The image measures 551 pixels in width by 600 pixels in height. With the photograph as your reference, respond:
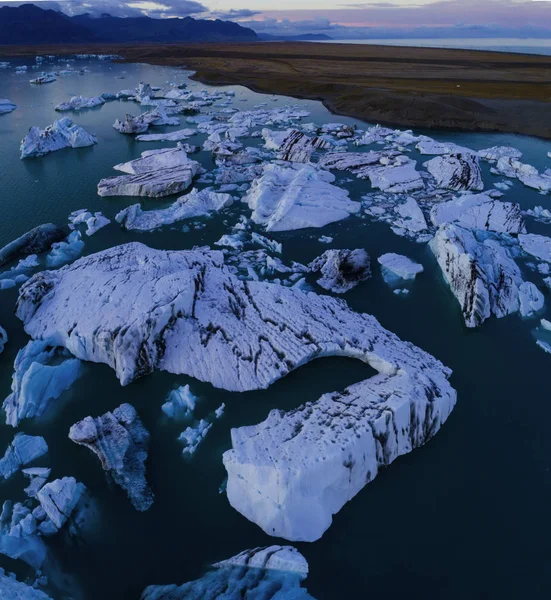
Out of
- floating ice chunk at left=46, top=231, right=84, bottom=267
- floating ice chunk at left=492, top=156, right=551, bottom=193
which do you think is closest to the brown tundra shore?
floating ice chunk at left=492, top=156, right=551, bottom=193

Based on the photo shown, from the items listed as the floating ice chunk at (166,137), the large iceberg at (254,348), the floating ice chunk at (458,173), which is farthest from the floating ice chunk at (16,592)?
the floating ice chunk at (166,137)

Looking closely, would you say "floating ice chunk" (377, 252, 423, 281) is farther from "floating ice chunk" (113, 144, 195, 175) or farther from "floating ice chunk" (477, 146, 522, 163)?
"floating ice chunk" (477, 146, 522, 163)

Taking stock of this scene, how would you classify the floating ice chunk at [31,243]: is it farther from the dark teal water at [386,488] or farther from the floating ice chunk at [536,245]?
the floating ice chunk at [536,245]

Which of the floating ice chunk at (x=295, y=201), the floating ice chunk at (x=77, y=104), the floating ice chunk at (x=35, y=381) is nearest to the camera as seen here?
the floating ice chunk at (x=35, y=381)

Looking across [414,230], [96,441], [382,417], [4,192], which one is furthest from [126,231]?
[382,417]

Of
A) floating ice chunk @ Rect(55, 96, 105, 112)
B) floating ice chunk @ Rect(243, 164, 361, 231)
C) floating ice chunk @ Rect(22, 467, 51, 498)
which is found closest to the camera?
floating ice chunk @ Rect(22, 467, 51, 498)

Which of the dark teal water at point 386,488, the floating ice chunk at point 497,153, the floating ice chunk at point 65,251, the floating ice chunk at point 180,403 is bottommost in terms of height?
the dark teal water at point 386,488

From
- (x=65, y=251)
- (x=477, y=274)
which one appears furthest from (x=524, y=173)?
(x=65, y=251)

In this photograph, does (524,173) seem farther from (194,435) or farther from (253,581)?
(253,581)
